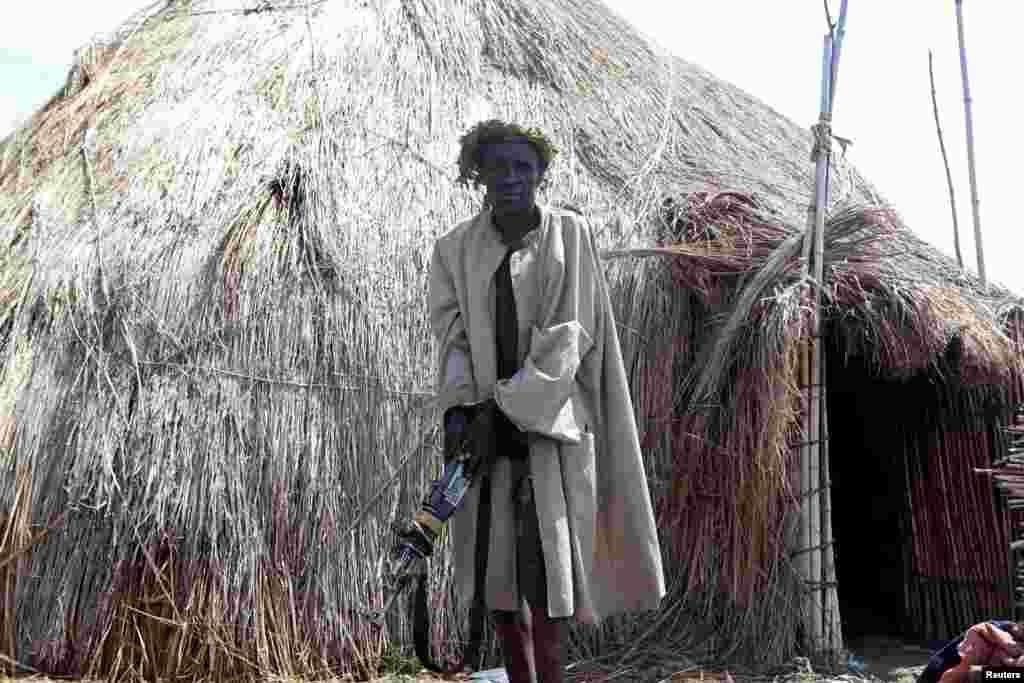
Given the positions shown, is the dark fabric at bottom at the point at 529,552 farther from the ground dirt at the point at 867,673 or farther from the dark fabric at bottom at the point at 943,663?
the ground dirt at the point at 867,673

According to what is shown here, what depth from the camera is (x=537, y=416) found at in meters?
2.62

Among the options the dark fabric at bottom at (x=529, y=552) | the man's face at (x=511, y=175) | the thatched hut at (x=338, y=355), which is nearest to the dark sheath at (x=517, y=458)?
the dark fabric at bottom at (x=529, y=552)

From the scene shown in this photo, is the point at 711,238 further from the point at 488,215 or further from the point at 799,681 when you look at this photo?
the point at 488,215

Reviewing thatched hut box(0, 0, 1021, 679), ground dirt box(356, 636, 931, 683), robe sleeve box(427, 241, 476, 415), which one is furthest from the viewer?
ground dirt box(356, 636, 931, 683)

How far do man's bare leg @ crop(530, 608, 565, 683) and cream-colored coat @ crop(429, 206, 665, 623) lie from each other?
0.24ft

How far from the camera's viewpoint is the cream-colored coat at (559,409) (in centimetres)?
264

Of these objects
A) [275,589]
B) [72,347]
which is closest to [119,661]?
[275,589]

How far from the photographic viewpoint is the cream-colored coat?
264 cm

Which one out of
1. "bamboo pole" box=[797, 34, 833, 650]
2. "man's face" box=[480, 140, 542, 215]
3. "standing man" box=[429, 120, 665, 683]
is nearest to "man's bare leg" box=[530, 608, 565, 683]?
"standing man" box=[429, 120, 665, 683]

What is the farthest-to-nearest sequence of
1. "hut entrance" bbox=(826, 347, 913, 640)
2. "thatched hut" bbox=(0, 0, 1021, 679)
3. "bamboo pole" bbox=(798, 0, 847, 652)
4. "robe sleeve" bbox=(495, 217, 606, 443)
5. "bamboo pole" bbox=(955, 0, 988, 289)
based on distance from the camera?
1. "hut entrance" bbox=(826, 347, 913, 640)
2. "bamboo pole" bbox=(955, 0, 988, 289)
3. "bamboo pole" bbox=(798, 0, 847, 652)
4. "thatched hut" bbox=(0, 0, 1021, 679)
5. "robe sleeve" bbox=(495, 217, 606, 443)

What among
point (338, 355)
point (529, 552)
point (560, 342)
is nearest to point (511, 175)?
point (560, 342)

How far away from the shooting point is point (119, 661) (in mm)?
4016

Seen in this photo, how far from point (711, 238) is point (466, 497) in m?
2.58

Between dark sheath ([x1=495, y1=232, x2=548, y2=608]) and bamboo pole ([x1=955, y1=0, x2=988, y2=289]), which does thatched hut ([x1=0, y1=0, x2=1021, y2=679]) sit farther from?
dark sheath ([x1=495, y1=232, x2=548, y2=608])
